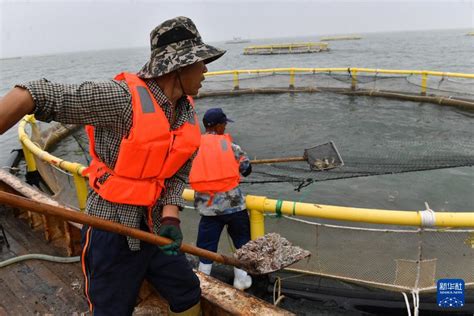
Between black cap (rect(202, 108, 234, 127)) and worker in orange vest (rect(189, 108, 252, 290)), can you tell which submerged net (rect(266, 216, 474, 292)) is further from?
black cap (rect(202, 108, 234, 127))

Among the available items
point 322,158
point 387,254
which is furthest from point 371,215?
point 322,158

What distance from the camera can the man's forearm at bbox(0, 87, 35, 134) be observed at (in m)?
1.61

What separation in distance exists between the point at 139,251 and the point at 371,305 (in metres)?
2.90

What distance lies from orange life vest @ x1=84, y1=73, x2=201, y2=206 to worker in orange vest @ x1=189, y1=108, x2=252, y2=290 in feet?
5.63

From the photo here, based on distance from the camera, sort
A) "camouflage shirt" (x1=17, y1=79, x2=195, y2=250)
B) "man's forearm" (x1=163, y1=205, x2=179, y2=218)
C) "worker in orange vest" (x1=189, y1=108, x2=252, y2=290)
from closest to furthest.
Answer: "camouflage shirt" (x1=17, y1=79, x2=195, y2=250)
"man's forearm" (x1=163, y1=205, x2=179, y2=218)
"worker in orange vest" (x1=189, y1=108, x2=252, y2=290)

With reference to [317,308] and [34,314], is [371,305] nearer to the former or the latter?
[317,308]

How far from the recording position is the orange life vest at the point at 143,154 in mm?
2018

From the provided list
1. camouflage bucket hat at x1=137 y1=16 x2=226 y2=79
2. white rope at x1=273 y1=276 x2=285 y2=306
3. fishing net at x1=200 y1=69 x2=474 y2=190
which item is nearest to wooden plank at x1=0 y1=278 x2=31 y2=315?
white rope at x1=273 y1=276 x2=285 y2=306

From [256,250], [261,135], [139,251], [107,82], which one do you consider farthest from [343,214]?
[261,135]

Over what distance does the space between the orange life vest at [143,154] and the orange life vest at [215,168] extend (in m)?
1.71

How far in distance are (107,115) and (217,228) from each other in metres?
2.62

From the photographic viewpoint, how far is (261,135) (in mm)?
13289

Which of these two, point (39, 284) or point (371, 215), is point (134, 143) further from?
point (39, 284)

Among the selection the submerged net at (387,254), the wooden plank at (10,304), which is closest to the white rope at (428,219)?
the submerged net at (387,254)
